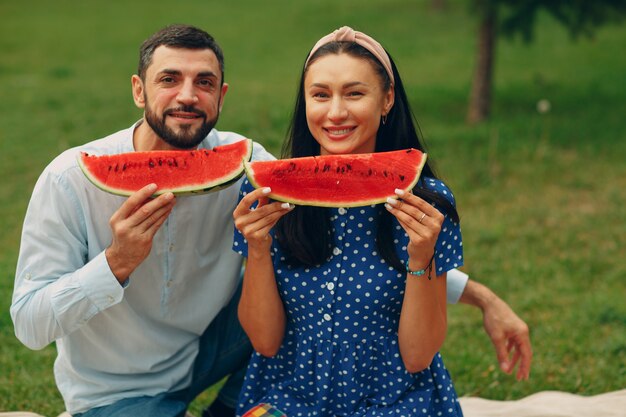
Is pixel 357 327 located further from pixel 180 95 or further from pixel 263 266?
pixel 180 95

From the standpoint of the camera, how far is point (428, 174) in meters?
3.32

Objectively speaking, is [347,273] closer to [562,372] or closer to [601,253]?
[562,372]

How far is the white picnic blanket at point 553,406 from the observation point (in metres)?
4.15

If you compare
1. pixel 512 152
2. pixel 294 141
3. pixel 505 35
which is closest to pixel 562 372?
pixel 294 141

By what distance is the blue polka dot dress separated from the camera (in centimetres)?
315

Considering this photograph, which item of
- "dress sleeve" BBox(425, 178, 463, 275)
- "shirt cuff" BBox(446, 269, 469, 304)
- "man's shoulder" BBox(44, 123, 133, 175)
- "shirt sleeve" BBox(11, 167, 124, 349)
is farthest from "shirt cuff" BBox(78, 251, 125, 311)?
"shirt cuff" BBox(446, 269, 469, 304)

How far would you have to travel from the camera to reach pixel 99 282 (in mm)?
3102

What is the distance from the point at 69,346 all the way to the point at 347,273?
126 centimetres

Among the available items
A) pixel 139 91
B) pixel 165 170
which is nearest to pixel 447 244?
Result: pixel 165 170

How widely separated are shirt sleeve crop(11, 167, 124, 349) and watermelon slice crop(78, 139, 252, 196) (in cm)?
22

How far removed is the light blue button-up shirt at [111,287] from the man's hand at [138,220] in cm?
16

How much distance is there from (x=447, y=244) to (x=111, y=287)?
1.25 meters

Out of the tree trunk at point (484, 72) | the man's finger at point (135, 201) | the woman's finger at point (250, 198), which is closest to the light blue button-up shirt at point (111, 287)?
the man's finger at point (135, 201)

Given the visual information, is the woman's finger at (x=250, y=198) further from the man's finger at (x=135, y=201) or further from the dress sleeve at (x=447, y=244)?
the dress sleeve at (x=447, y=244)
